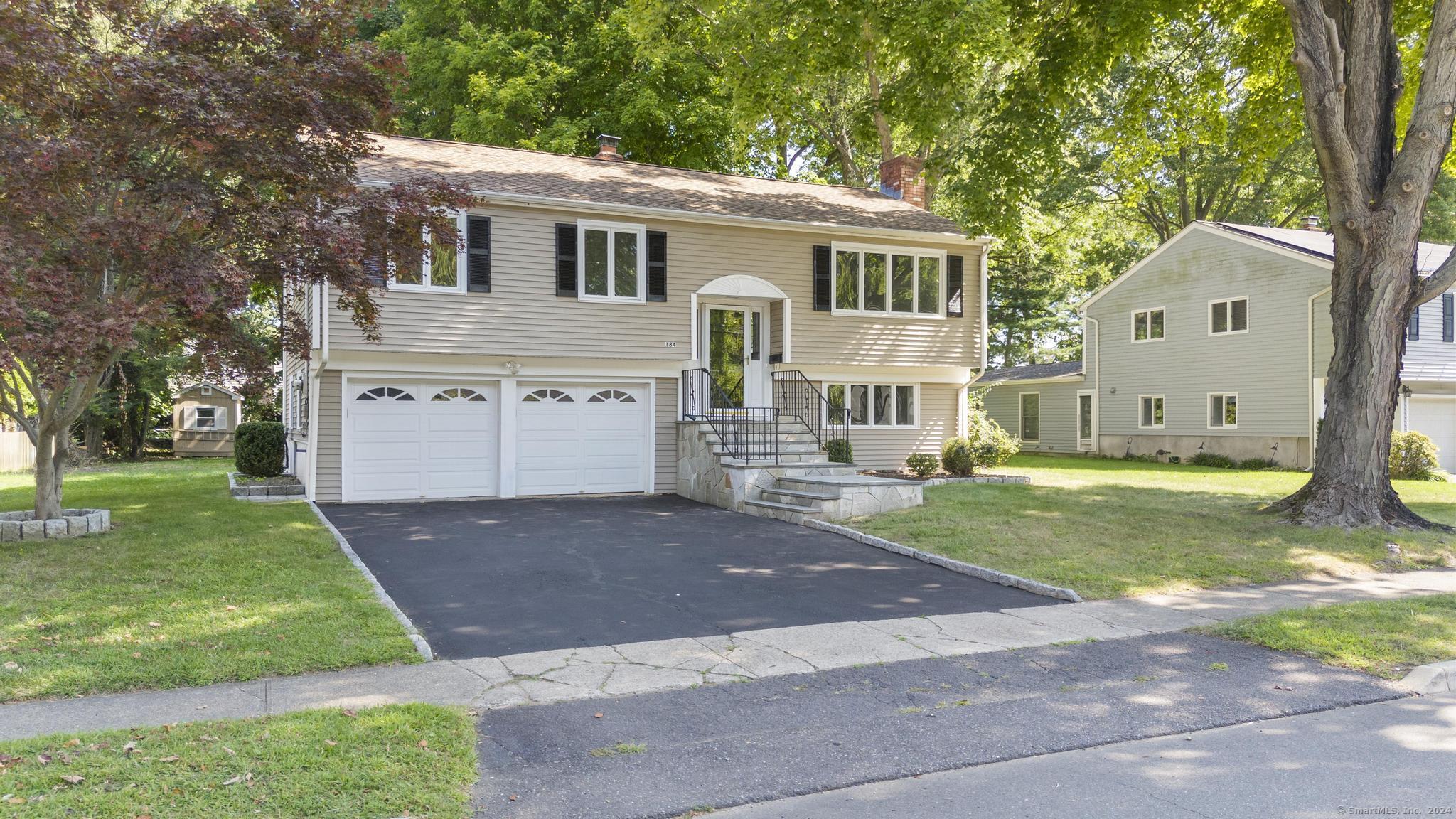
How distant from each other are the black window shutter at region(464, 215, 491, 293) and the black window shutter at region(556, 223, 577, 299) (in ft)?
3.67

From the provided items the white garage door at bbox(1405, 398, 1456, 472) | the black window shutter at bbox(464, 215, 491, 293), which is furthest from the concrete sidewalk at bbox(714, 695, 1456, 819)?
the white garage door at bbox(1405, 398, 1456, 472)

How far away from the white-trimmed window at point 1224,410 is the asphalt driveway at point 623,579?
1857cm

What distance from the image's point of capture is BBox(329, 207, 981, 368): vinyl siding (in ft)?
48.1

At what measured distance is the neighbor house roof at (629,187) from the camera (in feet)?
50.8

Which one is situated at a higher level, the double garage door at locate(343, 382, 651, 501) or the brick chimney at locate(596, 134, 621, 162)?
the brick chimney at locate(596, 134, 621, 162)

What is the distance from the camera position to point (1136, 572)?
9336 millimetres

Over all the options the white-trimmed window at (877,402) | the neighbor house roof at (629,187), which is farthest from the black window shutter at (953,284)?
the white-trimmed window at (877,402)

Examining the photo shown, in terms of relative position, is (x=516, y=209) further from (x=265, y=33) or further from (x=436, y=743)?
(x=436, y=743)

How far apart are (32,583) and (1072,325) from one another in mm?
41631

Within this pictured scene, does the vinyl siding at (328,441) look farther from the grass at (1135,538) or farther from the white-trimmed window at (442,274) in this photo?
the grass at (1135,538)

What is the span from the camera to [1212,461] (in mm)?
25750

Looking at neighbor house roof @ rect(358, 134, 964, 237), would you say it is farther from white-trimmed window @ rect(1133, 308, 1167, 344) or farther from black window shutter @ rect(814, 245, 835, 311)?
white-trimmed window @ rect(1133, 308, 1167, 344)

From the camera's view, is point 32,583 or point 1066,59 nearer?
point 32,583

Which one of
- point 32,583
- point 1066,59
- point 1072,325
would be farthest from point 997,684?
point 1072,325
